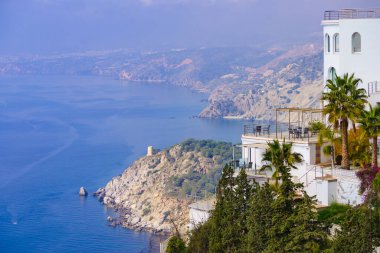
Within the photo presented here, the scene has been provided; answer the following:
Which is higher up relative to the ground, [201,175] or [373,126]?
[373,126]

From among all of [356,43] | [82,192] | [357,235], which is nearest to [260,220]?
[357,235]

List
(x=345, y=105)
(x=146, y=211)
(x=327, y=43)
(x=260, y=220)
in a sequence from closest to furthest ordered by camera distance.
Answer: (x=260, y=220), (x=345, y=105), (x=327, y=43), (x=146, y=211)

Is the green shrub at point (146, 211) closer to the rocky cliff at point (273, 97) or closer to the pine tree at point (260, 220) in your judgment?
the pine tree at point (260, 220)

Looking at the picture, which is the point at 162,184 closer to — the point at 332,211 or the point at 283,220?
the point at 332,211

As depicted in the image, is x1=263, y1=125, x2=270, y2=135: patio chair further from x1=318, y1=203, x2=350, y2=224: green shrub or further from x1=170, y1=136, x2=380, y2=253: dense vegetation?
x1=318, y1=203, x2=350, y2=224: green shrub

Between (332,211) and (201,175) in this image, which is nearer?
(332,211)

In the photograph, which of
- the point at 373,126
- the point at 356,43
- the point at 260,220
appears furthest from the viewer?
the point at 356,43

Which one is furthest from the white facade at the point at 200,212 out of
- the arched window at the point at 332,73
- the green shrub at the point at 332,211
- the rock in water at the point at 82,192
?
the rock in water at the point at 82,192
